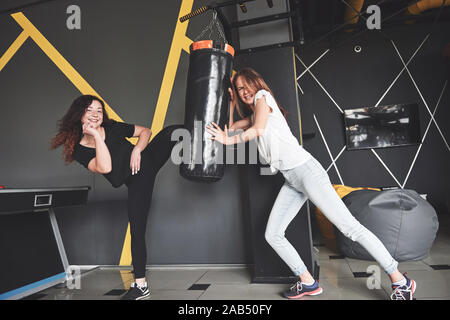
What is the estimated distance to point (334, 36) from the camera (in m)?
5.38

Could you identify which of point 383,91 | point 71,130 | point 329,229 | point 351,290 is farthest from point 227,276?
point 383,91

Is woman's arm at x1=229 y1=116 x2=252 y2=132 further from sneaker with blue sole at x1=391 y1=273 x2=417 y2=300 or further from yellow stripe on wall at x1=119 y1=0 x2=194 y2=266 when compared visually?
sneaker with blue sole at x1=391 y1=273 x2=417 y2=300

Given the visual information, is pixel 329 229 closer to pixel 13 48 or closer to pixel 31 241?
pixel 31 241

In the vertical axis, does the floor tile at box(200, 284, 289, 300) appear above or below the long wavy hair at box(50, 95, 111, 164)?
below

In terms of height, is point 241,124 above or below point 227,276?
above

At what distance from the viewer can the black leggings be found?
2.08 metres

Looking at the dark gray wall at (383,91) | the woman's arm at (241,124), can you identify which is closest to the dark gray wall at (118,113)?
the woman's arm at (241,124)

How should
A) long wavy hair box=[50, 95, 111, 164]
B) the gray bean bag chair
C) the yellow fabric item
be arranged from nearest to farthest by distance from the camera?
long wavy hair box=[50, 95, 111, 164]
the gray bean bag chair
the yellow fabric item

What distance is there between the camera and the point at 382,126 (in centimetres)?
521

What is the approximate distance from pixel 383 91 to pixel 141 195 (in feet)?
15.0

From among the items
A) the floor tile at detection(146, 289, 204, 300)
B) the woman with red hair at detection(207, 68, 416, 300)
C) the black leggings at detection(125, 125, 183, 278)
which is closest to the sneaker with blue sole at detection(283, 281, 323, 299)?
the woman with red hair at detection(207, 68, 416, 300)

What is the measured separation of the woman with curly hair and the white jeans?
30.4 inches
